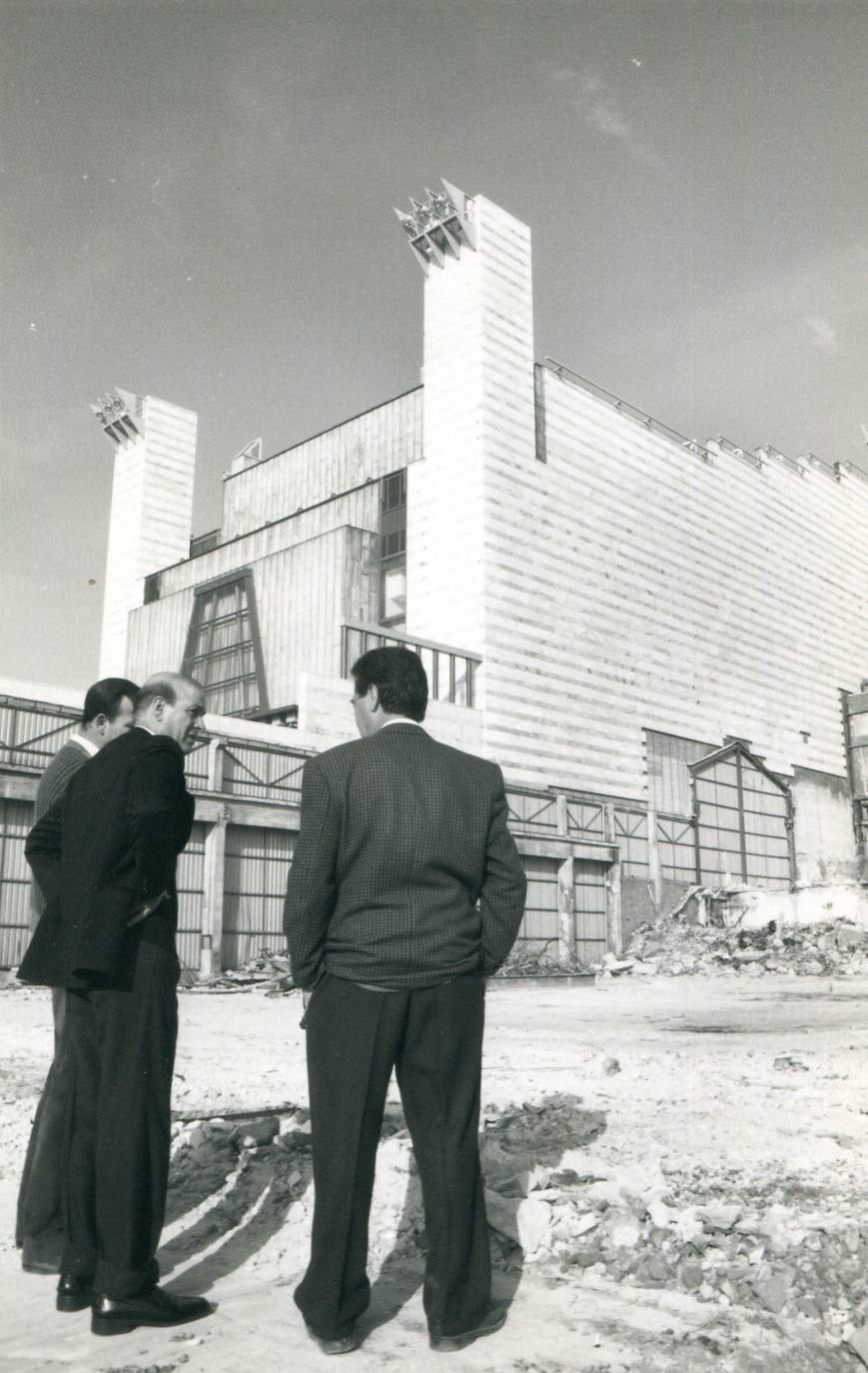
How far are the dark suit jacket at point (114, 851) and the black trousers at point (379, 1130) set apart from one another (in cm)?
60

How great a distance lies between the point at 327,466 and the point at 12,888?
21.0 m

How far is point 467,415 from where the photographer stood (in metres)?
28.6

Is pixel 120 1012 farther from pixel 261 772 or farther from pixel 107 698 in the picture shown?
pixel 261 772

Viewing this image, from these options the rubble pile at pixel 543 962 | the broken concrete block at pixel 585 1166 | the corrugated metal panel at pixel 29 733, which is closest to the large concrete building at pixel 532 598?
the rubble pile at pixel 543 962

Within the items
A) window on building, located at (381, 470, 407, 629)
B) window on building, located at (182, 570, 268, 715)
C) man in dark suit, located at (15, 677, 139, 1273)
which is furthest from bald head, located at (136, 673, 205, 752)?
window on building, located at (182, 570, 268, 715)

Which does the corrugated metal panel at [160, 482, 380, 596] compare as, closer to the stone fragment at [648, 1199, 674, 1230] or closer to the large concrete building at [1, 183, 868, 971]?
the large concrete building at [1, 183, 868, 971]

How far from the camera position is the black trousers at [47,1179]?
10.6 ft

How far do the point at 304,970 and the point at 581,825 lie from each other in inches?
1022

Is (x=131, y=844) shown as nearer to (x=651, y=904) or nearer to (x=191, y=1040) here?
(x=191, y=1040)

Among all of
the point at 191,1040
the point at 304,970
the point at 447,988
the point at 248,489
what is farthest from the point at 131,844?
the point at 248,489

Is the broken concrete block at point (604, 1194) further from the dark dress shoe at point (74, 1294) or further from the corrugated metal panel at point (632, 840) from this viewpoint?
the corrugated metal panel at point (632, 840)

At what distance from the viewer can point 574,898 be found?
2634 centimetres

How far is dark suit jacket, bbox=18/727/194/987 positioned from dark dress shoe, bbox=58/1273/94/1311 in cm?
79

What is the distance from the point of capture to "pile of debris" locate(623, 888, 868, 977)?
21984 mm
